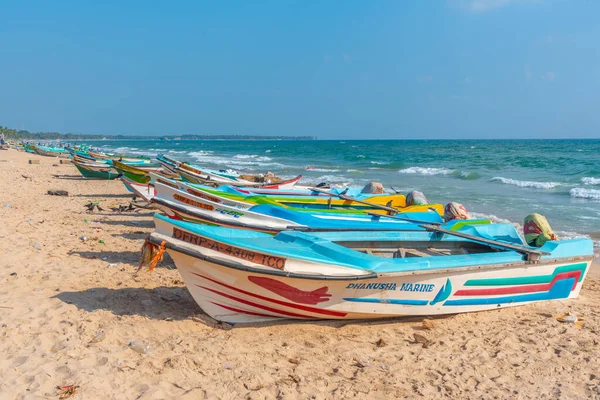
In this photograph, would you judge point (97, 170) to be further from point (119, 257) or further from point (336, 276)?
point (336, 276)

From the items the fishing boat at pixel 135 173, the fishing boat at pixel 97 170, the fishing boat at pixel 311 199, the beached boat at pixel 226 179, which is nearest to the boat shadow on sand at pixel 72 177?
the fishing boat at pixel 97 170

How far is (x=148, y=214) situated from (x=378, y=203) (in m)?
5.88

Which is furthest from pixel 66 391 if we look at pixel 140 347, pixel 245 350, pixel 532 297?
pixel 532 297

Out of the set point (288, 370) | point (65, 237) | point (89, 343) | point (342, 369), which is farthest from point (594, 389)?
point (65, 237)

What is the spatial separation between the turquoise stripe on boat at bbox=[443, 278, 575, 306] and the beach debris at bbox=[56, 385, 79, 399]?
13.1ft

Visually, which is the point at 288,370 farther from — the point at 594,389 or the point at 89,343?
the point at 594,389

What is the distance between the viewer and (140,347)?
452 centimetres

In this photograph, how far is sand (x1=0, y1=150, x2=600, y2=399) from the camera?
4.06 meters

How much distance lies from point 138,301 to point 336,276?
2502 mm

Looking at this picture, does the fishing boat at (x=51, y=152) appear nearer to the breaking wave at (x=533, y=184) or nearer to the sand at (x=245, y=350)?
the breaking wave at (x=533, y=184)

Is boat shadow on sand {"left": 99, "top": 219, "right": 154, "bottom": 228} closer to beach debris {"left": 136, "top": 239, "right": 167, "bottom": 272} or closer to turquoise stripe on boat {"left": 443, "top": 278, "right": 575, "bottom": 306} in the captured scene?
beach debris {"left": 136, "top": 239, "right": 167, "bottom": 272}

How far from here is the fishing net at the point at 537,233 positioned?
6.75 m

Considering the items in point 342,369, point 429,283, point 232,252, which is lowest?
point 342,369

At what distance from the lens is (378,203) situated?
33.9ft
